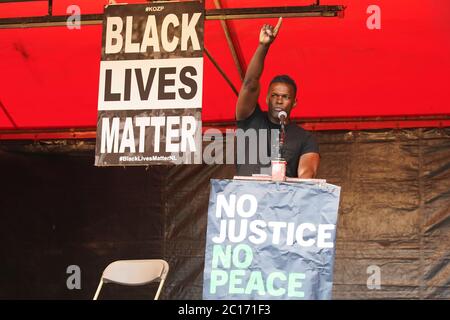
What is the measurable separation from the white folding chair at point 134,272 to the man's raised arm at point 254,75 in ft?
5.10

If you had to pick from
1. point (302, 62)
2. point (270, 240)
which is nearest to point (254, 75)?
point (270, 240)

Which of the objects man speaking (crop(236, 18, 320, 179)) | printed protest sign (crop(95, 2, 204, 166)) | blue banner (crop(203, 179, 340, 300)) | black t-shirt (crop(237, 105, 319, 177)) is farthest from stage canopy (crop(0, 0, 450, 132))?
blue banner (crop(203, 179, 340, 300))

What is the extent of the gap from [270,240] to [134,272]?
210 cm

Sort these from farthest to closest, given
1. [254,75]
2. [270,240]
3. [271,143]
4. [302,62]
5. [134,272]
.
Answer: [302,62] → [134,272] → [271,143] → [254,75] → [270,240]

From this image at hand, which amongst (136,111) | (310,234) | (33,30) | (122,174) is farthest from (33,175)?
(310,234)

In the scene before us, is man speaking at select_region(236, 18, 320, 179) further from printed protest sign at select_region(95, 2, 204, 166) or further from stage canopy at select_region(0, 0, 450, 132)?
stage canopy at select_region(0, 0, 450, 132)

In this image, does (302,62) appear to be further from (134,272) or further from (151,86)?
(134,272)

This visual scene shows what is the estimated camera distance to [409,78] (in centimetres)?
563

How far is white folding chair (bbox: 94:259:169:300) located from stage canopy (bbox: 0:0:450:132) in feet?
5.23

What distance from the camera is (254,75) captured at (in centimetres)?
420

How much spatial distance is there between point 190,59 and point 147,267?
193 centimetres

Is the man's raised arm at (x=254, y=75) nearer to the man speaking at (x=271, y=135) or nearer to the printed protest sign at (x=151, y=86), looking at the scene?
the man speaking at (x=271, y=135)

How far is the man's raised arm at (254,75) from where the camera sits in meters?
3.91
